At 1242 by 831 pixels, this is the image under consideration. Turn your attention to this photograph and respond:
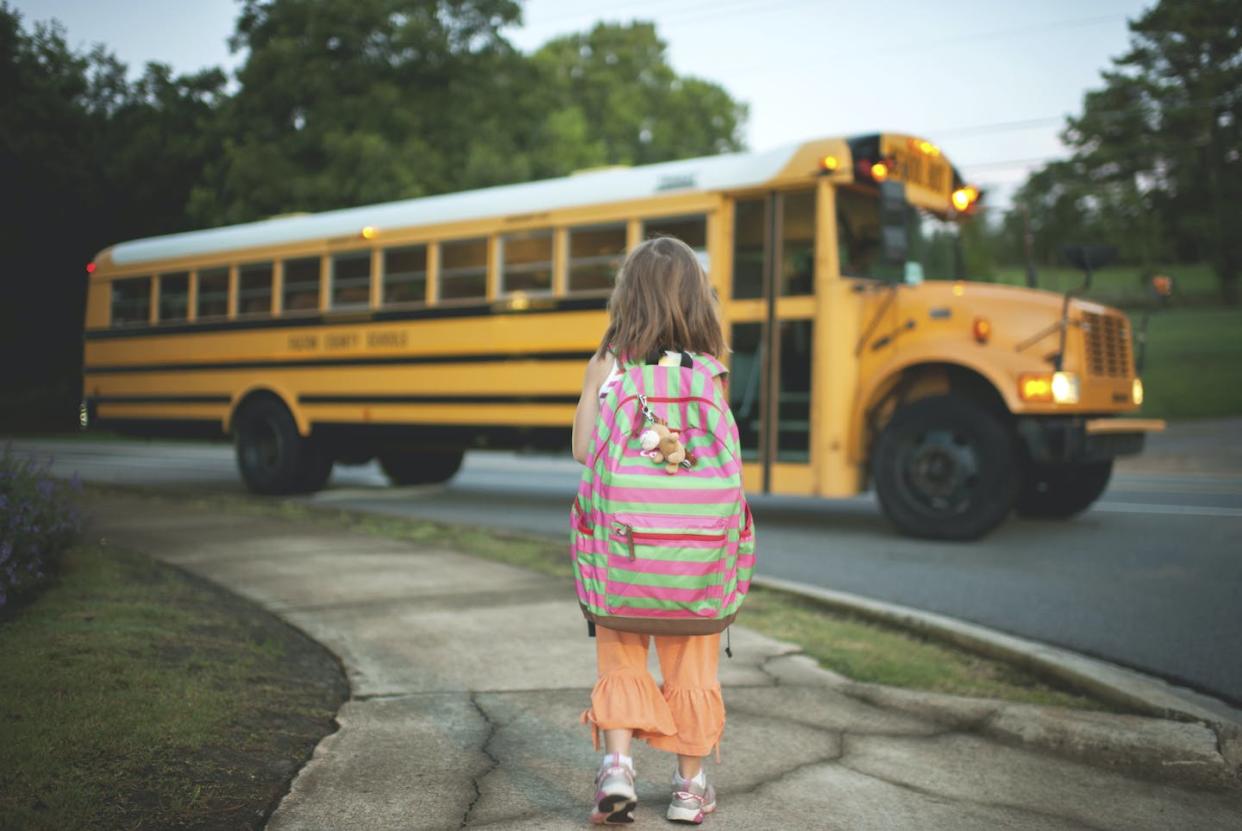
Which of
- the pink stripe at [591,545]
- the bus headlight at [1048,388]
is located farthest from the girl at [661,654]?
the bus headlight at [1048,388]

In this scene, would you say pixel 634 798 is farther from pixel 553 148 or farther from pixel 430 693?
pixel 553 148

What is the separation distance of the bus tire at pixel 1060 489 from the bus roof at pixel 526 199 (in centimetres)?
296

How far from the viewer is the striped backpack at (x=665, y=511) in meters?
2.65

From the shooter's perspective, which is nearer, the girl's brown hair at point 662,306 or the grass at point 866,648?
the girl's brown hair at point 662,306

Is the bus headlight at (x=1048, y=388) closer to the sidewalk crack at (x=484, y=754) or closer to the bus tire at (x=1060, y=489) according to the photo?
the bus tire at (x=1060, y=489)

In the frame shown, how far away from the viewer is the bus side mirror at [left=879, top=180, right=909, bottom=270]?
746 cm

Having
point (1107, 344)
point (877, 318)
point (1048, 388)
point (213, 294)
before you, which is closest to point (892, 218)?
point (877, 318)

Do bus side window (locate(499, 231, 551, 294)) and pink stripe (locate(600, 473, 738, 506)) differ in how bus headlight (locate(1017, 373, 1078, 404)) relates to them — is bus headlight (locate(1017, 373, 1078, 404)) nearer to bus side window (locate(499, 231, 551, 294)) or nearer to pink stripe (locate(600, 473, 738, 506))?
bus side window (locate(499, 231, 551, 294))

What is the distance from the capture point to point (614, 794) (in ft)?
8.96

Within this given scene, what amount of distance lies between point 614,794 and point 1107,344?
644cm

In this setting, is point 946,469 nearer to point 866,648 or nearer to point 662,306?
point 866,648

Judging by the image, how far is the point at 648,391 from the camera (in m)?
2.70

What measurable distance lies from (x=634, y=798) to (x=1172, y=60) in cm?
3212

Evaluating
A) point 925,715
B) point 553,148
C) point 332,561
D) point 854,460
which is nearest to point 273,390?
point 332,561
